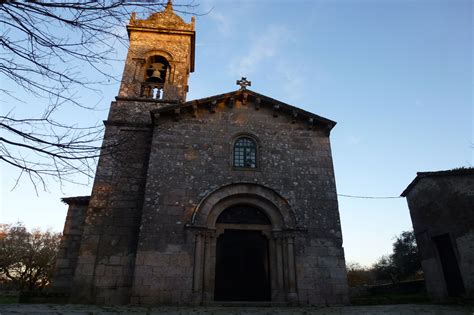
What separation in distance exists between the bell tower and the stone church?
4.67 feet

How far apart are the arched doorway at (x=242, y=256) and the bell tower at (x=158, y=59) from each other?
6.72 m

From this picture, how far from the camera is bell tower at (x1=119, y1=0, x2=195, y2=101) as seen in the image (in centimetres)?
1540

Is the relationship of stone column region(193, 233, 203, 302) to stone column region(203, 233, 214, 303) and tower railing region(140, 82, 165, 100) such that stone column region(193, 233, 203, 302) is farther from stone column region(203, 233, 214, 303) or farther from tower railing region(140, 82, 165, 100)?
tower railing region(140, 82, 165, 100)

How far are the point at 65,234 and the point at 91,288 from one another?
337 cm

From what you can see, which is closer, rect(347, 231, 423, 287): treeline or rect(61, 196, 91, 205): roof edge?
rect(61, 196, 91, 205): roof edge

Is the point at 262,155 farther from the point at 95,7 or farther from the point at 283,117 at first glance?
the point at 95,7

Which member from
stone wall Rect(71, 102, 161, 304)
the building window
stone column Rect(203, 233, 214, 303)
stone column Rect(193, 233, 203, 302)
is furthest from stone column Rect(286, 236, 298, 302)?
stone wall Rect(71, 102, 161, 304)

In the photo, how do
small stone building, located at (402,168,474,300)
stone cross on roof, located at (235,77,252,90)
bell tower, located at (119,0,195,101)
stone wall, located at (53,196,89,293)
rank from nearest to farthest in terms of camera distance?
stone wall, located at (53,196,89,293)
small stone building, located at (402,168,474,300)
stone cross on roof, located at (235,77,252,90)
bell tower, located at (119,0,195,101)

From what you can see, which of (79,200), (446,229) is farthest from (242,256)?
(446,229)

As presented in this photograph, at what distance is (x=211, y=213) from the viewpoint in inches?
456

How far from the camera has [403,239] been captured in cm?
3419

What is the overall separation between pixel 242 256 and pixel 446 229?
8582mm

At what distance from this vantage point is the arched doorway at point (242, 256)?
1141 centimetres

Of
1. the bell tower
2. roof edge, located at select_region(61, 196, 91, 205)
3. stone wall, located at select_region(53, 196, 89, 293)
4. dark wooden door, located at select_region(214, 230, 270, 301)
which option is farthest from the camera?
the bell tower
